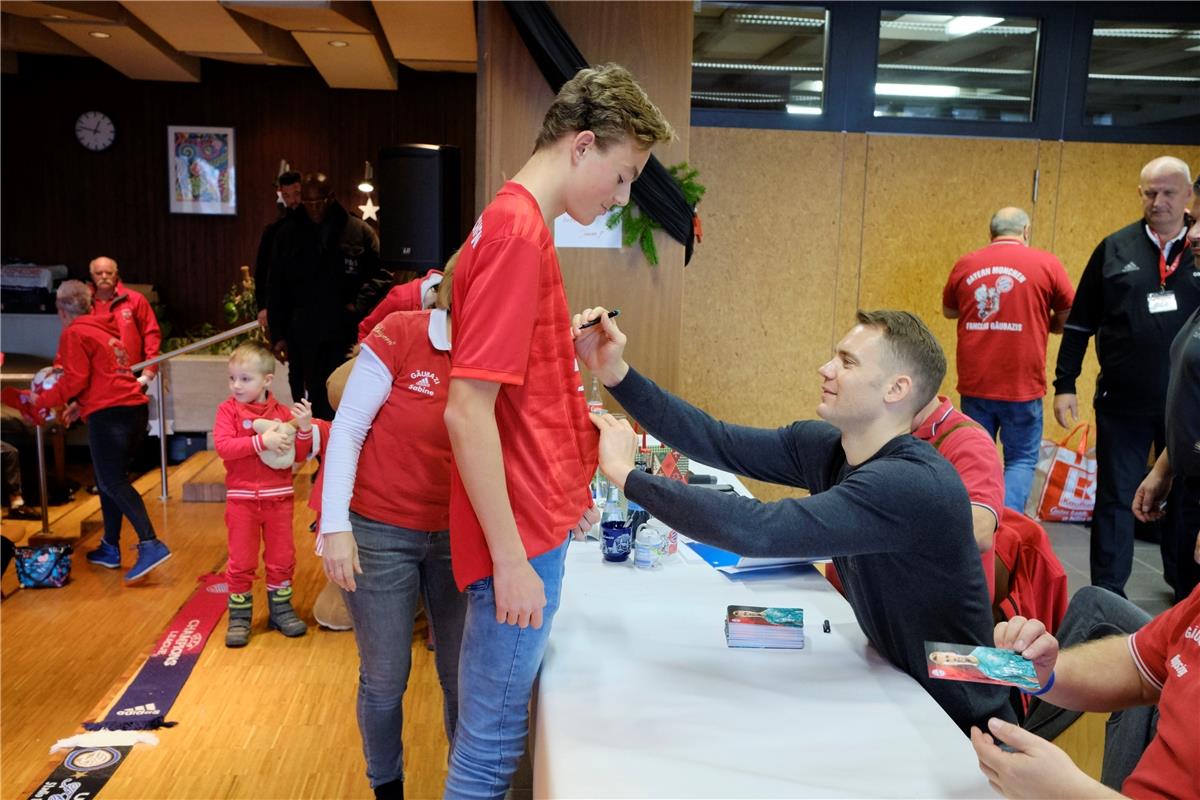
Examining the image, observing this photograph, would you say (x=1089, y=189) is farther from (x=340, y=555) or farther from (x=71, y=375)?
(x=71, y=375)

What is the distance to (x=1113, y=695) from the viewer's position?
1.54m

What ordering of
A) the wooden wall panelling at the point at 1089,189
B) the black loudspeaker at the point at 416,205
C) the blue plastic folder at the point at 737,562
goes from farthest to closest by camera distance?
the wooden wall panelling at the point at 1089,189 → the black loudspeaker at the point at 416,205 → the blue plastic folder at the point at 737,562

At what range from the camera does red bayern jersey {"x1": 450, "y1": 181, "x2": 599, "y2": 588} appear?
137 cm

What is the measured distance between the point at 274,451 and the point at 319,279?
1929 mm

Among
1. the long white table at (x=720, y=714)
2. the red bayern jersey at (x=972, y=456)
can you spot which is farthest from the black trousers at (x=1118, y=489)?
the long white table at (x=720, y=714)

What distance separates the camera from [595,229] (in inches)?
159

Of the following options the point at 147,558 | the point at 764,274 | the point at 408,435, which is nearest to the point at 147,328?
the point at 147,558

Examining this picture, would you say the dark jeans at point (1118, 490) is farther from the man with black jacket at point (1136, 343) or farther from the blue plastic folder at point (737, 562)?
the blue plastic folder at point (737, 562)

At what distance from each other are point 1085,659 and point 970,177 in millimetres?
4979

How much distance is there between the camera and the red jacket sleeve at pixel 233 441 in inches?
141

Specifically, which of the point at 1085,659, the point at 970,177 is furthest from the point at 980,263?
the point at 1085,659

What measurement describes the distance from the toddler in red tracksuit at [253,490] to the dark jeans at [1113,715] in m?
2.60

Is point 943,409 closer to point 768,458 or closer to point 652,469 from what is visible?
point 768,458

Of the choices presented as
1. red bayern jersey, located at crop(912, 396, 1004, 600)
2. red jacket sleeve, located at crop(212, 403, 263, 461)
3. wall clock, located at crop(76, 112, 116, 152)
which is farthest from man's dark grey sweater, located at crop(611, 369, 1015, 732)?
wall clock, located at crop(76, 112, 116, 152)
